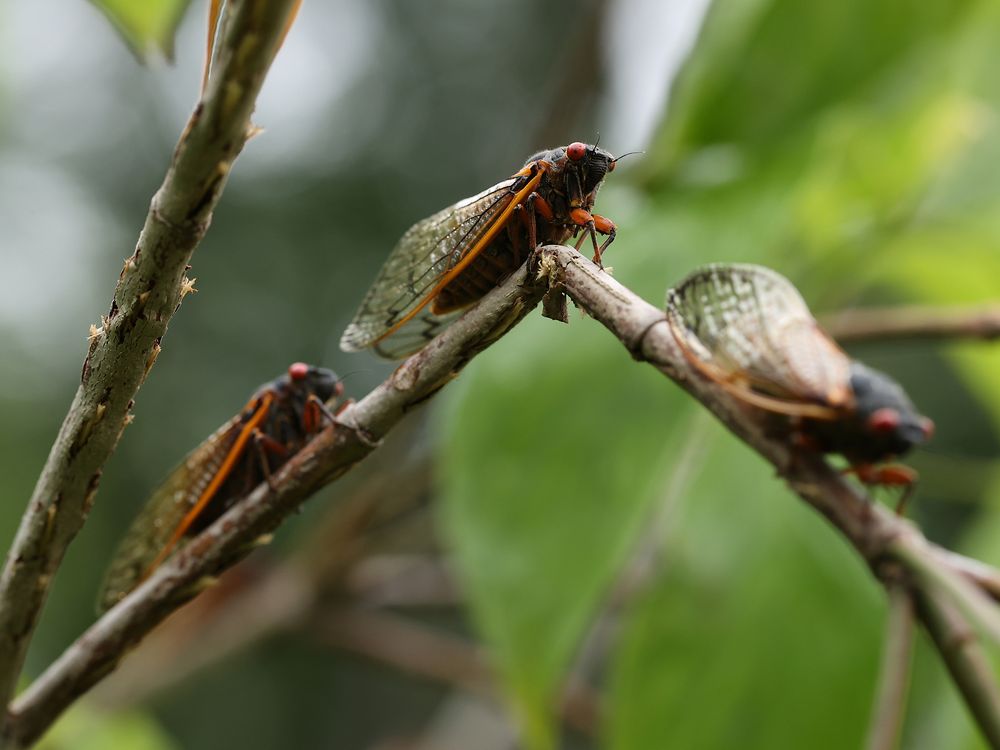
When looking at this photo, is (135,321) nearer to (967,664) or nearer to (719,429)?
(967,664)

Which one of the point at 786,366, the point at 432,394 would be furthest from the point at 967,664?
the point at 432,394

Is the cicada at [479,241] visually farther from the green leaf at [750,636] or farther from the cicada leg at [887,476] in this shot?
the green leaf at [750,636]

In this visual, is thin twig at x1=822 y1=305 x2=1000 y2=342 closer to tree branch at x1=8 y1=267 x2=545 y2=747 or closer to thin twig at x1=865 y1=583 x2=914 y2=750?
thin twig at x1=865 y1=583 x2=914 y2=750

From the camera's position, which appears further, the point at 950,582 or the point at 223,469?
the point at 223,469

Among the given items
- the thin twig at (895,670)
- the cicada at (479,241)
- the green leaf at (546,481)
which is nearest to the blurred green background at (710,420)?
the green leaf at (546,481)

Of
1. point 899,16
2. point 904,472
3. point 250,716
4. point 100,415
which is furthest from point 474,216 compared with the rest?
point 250,716

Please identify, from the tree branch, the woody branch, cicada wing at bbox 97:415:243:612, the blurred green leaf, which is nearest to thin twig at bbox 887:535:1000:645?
the woody branch

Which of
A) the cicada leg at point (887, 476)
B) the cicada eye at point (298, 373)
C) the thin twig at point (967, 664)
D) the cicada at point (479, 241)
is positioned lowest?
the thin twig at point (967, 664)
